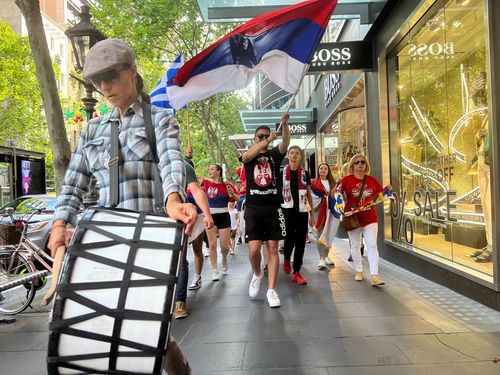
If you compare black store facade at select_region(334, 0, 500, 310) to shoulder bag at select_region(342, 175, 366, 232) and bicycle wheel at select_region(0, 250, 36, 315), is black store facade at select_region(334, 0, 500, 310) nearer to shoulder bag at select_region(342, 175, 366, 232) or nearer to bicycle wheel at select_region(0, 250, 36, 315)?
shoulder bag at select_region(342, 175, 366, 232)

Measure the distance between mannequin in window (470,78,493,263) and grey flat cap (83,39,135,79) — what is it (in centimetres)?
453

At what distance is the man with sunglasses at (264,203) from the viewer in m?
5.05

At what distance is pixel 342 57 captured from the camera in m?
8.52

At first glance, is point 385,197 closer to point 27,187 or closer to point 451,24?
point 451,24

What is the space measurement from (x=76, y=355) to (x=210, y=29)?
2104 cm

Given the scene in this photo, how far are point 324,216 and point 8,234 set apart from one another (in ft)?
16.6

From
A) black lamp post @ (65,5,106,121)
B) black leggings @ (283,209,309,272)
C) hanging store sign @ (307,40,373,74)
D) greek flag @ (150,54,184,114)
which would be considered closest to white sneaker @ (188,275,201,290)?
black leggings @ (283,209,309,272)

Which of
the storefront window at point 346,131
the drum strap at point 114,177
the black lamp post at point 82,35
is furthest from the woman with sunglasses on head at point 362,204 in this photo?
the drum strap at point 114,177

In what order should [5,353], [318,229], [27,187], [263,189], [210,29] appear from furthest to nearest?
[210,29], [27,187], [318,229], [263,189], [5,353]

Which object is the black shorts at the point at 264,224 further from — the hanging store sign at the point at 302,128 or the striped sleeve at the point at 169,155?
the hanging store sign at the point at 302,128

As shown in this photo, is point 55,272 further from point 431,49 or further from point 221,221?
point 431,49

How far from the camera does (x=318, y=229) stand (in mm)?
7977

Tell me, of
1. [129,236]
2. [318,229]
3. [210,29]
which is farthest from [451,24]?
[210,29]

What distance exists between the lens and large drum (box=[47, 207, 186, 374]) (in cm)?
165
